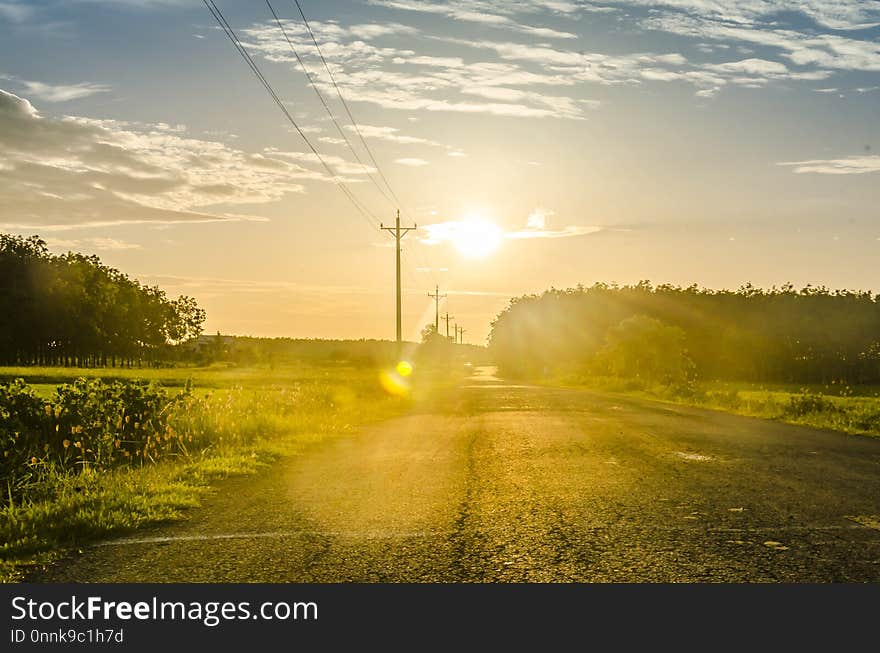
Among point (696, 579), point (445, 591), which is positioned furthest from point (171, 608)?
point (696, 579)

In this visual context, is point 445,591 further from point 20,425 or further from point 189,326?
point 189,326

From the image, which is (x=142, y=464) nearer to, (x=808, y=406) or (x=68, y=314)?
(x=808, y=406)

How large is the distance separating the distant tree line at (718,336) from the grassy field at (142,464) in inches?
1859

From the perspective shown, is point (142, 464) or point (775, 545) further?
point (142, 464)

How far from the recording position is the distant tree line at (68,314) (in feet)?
304

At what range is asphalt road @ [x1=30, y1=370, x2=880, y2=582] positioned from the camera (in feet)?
21.2

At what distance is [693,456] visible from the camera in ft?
47.4

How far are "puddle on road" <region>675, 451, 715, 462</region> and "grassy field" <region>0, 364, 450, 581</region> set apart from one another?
7255 millimetres

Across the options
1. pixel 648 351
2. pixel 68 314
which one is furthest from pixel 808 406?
pixel 68 314

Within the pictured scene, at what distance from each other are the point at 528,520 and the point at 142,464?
23.8 feet

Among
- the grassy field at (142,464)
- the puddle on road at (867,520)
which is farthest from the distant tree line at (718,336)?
the puddle on road at (867,520)

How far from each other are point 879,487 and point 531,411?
17.4 meters

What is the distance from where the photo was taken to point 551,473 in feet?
40.3

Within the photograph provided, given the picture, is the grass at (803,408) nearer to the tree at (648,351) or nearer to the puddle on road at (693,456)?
the puddle on road at (693,456)
